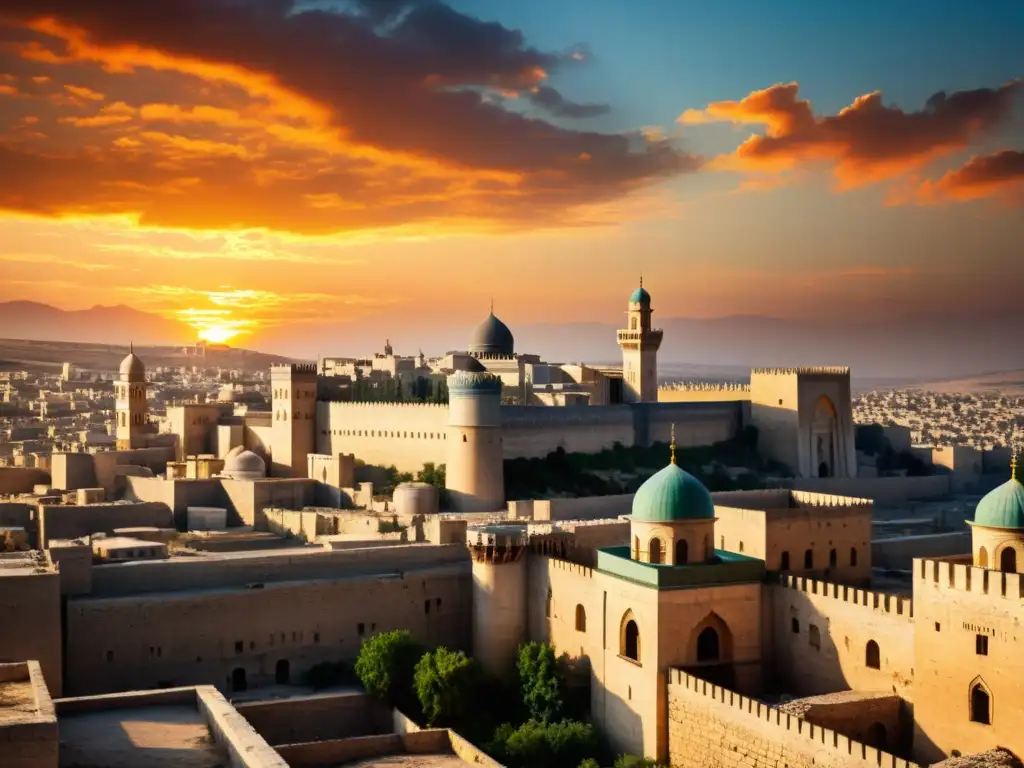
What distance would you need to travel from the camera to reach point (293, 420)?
30.0 metres

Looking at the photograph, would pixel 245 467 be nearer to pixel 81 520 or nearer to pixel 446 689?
pixel 81 520

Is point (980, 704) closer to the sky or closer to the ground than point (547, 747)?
closer to the sky

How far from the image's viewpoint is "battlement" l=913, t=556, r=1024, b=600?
1288 cm

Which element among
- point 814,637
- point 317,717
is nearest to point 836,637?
point 814,637

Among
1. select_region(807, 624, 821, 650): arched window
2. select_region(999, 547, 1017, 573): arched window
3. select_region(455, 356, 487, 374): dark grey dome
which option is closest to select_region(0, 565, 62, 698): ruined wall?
select_region(807, 624, 821, 650): arched window

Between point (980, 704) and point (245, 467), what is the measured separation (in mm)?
17399

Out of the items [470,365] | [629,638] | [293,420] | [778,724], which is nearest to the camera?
[778,724]

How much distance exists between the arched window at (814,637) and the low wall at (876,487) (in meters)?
15.5

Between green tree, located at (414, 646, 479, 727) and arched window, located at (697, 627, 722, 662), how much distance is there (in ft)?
11.2

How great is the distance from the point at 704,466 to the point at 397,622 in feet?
45.1

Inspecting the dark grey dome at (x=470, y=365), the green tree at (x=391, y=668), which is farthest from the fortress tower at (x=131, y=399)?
the green tree at (x=391, y=668)

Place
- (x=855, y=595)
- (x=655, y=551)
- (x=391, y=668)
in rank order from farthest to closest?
1. (x=391, y=668)
2. (x=655, y=551)
3. (x=855, y=595)

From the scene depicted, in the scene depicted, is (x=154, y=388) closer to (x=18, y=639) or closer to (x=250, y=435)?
(x=250, y=435)

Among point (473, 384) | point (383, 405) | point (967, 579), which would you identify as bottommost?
point (967, 579)
